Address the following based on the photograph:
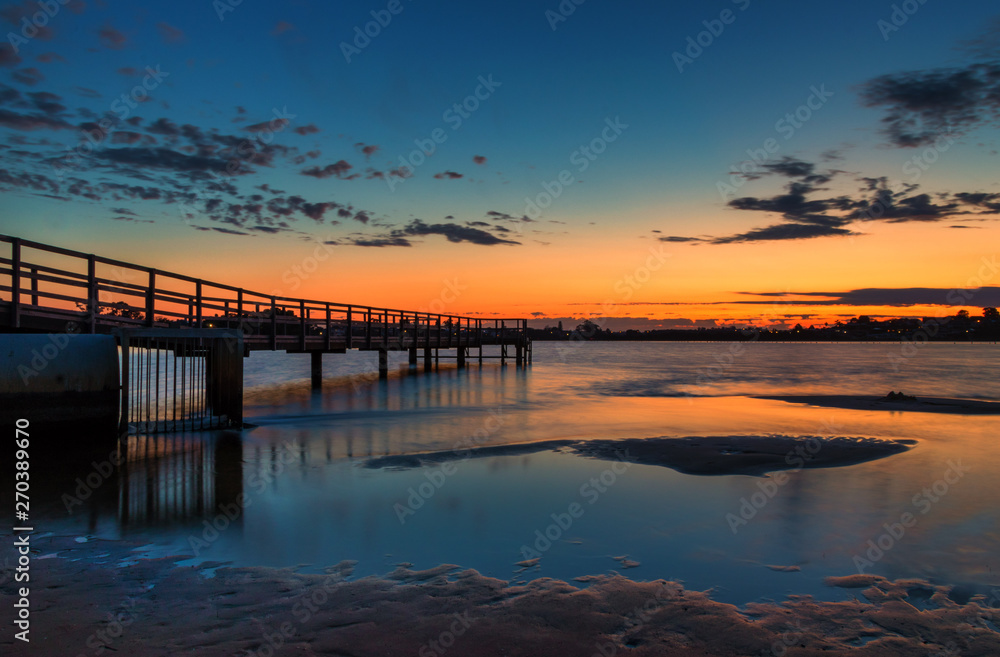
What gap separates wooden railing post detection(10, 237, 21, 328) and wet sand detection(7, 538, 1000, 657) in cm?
801

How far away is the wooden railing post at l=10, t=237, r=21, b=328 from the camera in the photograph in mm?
11195

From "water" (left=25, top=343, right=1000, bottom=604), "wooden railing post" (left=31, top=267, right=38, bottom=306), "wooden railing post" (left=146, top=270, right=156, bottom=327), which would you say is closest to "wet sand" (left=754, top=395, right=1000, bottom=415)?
"water" (left=25, top=343, right=1000, bottom=604)

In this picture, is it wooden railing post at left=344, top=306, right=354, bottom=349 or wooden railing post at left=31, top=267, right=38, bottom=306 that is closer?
wooden railing post at left=31, top=267, right=38, bottom=306

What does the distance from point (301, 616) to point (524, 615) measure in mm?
1499

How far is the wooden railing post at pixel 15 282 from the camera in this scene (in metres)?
11.2

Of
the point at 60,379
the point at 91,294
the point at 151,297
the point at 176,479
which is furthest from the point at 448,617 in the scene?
the point at 151,297

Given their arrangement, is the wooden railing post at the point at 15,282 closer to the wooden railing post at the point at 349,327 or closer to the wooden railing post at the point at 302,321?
the wooden railing post at the point at 302,321

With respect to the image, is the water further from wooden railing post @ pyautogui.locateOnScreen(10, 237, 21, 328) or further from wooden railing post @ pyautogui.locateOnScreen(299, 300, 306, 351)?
wooden railing post @ pyautogui.locateOnScreen(299, 300, 306, 351)

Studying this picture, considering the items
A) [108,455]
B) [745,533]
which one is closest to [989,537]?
[745,533]

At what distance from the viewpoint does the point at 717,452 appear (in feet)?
37.4

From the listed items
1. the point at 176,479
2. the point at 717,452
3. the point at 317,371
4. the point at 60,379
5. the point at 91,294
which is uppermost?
the point at 91,294

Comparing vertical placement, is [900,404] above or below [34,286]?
below

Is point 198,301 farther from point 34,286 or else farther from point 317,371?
point 317,371

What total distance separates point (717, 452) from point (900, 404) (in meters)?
13.4
